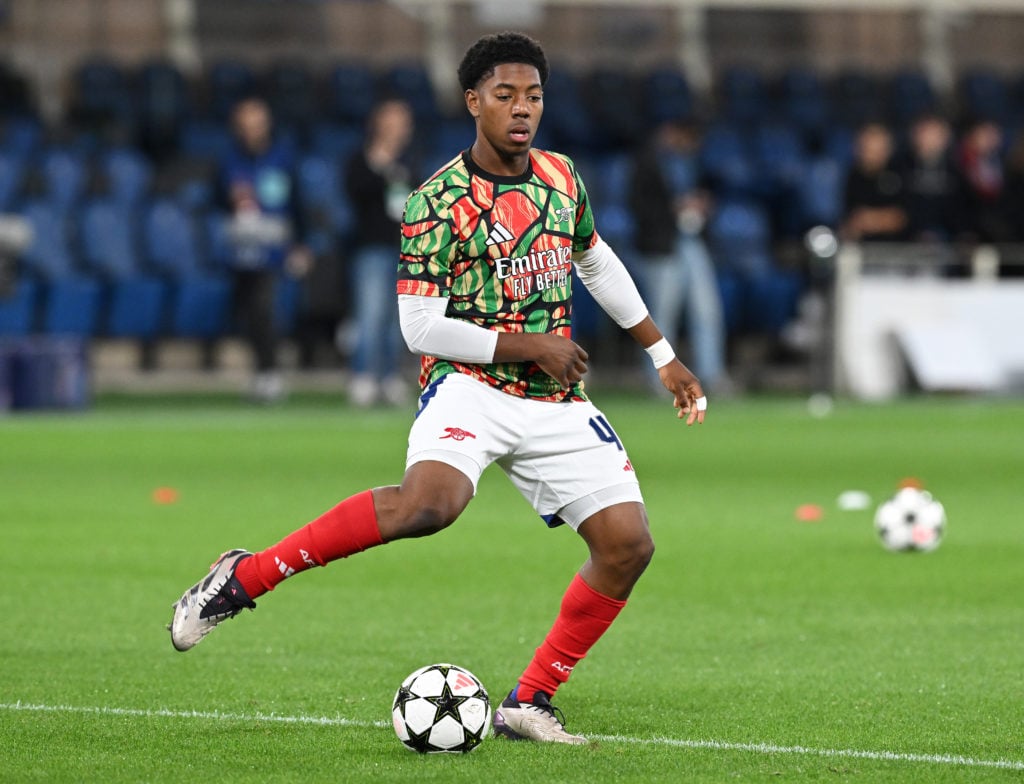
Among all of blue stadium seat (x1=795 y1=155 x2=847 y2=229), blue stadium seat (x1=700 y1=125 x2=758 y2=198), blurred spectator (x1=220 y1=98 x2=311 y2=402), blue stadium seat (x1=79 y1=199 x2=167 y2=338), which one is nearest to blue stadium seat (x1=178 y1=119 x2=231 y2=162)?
blue stadium seat (x1=79 y1=199 x2=167 y2=338)

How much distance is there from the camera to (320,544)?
18.0 feet

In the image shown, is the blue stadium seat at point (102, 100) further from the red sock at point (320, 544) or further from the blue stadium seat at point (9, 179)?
the red sock at point (320, 544)

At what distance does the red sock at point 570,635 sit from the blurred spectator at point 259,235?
13.4 metres

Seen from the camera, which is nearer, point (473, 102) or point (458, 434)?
point (458, 434)

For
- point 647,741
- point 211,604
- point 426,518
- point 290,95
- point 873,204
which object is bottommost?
point 647,741

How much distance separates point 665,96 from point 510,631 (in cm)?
1794

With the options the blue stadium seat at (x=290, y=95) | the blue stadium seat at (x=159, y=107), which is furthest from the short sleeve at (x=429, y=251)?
the blue stadium seat at (x=290, y=95)

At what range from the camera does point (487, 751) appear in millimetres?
5391

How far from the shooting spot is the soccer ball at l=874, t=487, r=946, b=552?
9.73 metres

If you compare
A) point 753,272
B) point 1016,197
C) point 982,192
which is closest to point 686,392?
point 753,272

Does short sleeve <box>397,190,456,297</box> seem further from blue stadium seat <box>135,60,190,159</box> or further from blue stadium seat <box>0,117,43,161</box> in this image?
blue stadium seat <box>135,60,190,159</box>

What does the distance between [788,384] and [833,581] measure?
45.5ft

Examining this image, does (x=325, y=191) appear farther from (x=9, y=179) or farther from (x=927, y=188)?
(x=927, y=188)

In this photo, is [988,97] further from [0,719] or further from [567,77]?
[0,719]
